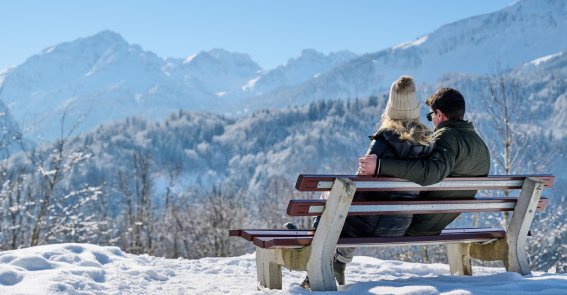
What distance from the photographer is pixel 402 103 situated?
17.0 feet

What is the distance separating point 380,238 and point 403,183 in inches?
19.4

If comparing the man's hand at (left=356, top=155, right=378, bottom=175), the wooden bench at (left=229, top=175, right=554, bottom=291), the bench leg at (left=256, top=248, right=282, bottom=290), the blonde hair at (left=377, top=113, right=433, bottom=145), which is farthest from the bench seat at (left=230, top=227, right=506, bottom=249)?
the blonde hair at (left=377, top=113, right=433, bottom=145)

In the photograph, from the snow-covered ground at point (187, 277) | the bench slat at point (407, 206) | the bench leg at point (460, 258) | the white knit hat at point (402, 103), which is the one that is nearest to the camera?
the bench slat at point (407, 206)

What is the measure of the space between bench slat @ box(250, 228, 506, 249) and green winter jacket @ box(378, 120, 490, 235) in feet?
0.53

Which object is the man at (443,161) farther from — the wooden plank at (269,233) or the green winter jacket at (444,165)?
the wooden plank at (269,233)

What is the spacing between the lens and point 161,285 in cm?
679

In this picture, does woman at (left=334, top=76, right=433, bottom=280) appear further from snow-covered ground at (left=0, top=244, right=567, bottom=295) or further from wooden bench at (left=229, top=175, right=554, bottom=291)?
snow-covered ground at (left=0, top=244, right=567, bottom=295)

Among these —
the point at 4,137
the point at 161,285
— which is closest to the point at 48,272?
the point at 161,285

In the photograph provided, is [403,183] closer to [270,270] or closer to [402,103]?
[402,103]

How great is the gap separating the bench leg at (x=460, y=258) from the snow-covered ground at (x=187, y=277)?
1.09 ft

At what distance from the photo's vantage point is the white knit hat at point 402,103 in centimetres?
517

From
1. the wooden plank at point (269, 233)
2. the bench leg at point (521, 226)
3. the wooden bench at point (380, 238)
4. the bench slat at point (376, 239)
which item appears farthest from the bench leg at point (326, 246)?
the bench leg at point (521, 226)

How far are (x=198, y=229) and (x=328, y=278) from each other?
43325mm

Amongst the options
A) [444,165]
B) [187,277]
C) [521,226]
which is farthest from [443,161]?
[187,277]
